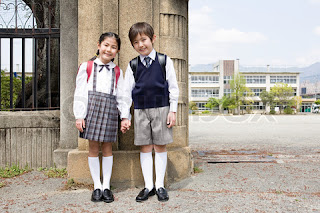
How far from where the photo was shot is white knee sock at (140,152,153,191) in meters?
3.36

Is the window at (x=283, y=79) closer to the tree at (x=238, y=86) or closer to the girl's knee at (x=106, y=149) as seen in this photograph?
the tree at (x=238, y=86)

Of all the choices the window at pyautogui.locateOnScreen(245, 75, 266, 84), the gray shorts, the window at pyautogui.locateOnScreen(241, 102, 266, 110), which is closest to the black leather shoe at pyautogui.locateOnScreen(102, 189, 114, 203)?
the gray shorts

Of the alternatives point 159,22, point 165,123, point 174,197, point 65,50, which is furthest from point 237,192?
point 65,50

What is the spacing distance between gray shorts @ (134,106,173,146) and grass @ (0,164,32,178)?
2302mm

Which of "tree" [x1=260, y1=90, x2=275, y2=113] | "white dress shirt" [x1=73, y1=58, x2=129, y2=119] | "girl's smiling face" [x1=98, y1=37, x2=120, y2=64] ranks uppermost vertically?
"tree" [x1=260, y1=90, x2=275, y2=113]

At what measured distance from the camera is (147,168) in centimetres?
338

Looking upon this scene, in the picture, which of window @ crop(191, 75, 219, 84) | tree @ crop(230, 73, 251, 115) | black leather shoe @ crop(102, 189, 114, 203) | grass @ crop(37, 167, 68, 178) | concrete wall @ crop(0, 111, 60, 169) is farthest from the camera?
window @ crop(191, 75, 219, 84)

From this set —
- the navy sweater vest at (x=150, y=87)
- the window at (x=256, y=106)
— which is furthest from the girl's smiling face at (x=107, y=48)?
the window at (x=256, y=106)

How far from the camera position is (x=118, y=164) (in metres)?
3.71

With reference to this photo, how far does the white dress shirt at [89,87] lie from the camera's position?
126 inches

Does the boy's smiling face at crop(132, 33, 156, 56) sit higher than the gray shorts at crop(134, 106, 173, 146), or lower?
higher

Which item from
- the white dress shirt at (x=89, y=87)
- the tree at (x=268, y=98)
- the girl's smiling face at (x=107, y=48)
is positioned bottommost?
the white dress shirt at (x=89, y=87)

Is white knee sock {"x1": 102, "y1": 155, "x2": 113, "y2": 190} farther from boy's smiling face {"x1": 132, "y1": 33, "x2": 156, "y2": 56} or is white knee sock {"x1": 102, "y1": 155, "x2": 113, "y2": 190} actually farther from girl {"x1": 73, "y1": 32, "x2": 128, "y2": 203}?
boy's smiling face {"x1": 132, "y1": 33, "x2": 156, "y2": 56}

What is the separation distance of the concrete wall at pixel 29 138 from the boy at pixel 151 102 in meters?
2.01
